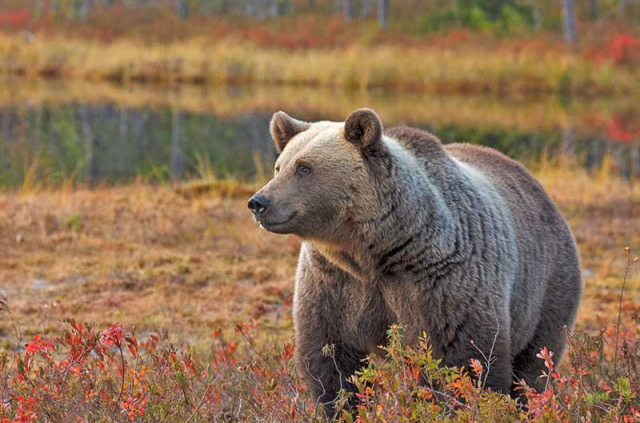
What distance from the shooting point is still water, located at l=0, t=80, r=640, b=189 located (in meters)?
19.4

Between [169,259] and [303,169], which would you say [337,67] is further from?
[303,169]

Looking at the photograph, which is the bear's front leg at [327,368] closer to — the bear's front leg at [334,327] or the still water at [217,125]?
the bear's front leg at [334,327]

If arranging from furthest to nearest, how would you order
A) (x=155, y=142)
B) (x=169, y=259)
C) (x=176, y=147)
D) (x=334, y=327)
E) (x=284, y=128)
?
(x=155, y=142), (x=176, y=147), (x=169, y=259), (x=284, y=128), (x=334, y=327)

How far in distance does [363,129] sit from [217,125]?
21.8 metres

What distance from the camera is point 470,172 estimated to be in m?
5.36

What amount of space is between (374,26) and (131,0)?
76.8ft

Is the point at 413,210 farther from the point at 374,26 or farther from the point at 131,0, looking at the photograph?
the point at 131,0

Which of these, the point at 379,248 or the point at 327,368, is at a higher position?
the point at 379,248

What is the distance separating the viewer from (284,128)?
4.93m

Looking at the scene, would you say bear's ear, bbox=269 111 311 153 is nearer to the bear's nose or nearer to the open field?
the bear's nose

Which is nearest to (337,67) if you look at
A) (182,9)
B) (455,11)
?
(455,11)

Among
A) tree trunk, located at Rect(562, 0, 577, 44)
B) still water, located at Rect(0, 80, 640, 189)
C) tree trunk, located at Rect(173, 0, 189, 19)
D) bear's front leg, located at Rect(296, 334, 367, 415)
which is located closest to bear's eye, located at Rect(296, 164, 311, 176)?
bear's front leg, located at Rect(296, 334, 367, 415)

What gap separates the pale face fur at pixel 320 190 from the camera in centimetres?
444

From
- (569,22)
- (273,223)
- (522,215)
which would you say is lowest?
(569,22)
